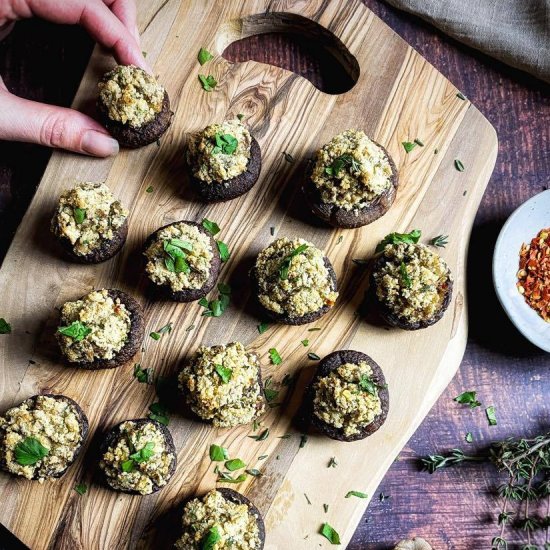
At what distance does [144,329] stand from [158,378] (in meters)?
0.33

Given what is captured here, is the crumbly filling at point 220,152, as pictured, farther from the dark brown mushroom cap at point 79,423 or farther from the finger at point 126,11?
the dark brown mushroom cap at point 79,423

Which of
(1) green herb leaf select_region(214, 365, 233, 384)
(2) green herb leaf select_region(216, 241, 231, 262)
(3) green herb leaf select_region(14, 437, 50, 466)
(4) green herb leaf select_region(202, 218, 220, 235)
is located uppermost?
(4) green herb leaf select_region(202, 218, 220, 235)

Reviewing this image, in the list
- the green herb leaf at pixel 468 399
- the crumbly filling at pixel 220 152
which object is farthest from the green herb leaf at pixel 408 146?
the green herb leaf at pixel 468 399

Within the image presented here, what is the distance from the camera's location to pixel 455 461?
175 inches

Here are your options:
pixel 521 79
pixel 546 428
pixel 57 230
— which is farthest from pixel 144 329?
pixel 521 79

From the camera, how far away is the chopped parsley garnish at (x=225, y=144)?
4.06 meters

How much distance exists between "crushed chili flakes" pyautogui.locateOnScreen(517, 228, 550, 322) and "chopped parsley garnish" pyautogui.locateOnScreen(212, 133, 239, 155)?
2035 mm

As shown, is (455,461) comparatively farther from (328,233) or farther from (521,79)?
(521,79)

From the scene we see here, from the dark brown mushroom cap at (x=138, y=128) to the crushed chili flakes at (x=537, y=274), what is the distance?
2535mm

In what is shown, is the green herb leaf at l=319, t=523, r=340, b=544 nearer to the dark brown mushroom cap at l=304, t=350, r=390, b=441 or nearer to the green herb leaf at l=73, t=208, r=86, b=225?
the dark brown mushroom cap at l=304, t=350, r=390, b=441

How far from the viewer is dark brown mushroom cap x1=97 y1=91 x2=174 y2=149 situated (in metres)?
4.24

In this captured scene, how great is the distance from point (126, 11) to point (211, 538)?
11.1ft

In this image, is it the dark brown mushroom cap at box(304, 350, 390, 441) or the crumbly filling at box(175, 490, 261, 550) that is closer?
the crumbly filling at box(175, 490, 261, 550)

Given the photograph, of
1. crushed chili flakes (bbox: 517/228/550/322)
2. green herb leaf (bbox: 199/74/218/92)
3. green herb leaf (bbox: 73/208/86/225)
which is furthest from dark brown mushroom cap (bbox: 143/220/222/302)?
crushed chili flakes (bbox: 517/228/550/322)
